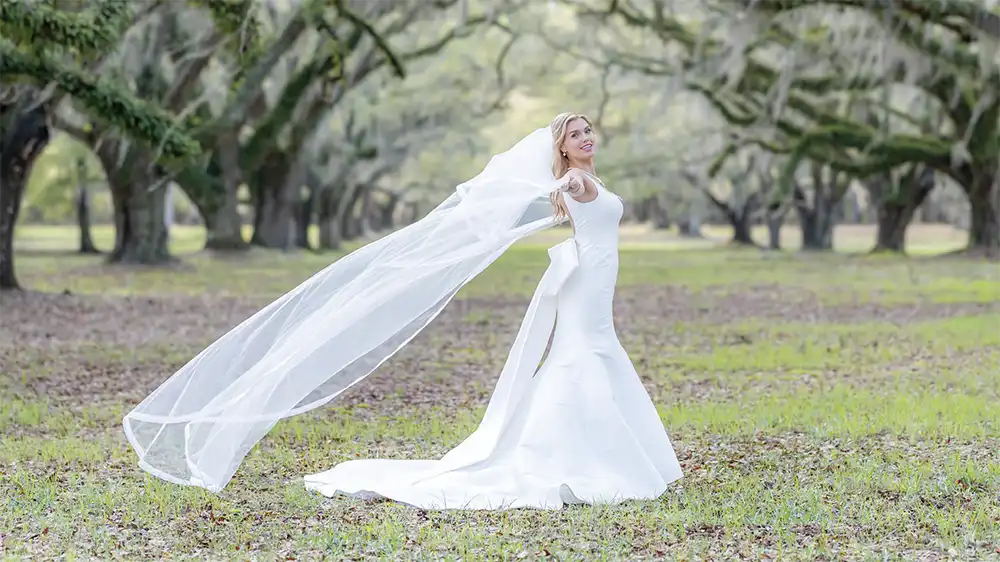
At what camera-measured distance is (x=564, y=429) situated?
651 centimetres

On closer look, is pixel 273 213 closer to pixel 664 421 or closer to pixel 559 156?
pixel 664 421

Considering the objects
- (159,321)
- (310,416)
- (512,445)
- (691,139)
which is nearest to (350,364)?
(512,445)

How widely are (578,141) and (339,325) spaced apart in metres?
1.57

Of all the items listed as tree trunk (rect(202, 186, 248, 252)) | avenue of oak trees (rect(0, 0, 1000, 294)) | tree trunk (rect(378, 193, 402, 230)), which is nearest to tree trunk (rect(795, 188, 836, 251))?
avenue of oak trees (rect(0, 0, 1000, 294))

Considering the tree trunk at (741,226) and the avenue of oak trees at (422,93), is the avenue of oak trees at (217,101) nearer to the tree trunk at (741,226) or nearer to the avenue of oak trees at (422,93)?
the avenue of oak trees at (422,93)

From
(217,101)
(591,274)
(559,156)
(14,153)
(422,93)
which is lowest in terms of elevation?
(591,274)

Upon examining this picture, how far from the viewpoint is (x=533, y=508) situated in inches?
245

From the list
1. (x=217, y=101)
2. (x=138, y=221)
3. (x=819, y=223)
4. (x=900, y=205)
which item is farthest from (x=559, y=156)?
(x=819, y=223)

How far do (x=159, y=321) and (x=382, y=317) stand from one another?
10.2m

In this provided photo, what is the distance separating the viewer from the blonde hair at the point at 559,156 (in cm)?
677

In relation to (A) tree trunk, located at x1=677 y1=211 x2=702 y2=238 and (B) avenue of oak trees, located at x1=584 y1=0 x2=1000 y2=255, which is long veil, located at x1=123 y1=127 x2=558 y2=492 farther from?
(A) tree trunk, located at x1=677 y1=211 x2=702 y2=238

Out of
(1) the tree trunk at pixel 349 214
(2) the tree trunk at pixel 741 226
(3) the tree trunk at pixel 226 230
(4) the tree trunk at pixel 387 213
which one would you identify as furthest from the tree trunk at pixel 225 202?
(4) the tree trunk at pixel 387 213

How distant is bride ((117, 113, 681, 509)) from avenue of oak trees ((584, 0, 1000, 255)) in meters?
16.4

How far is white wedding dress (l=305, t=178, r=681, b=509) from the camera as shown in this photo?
6.39 m
